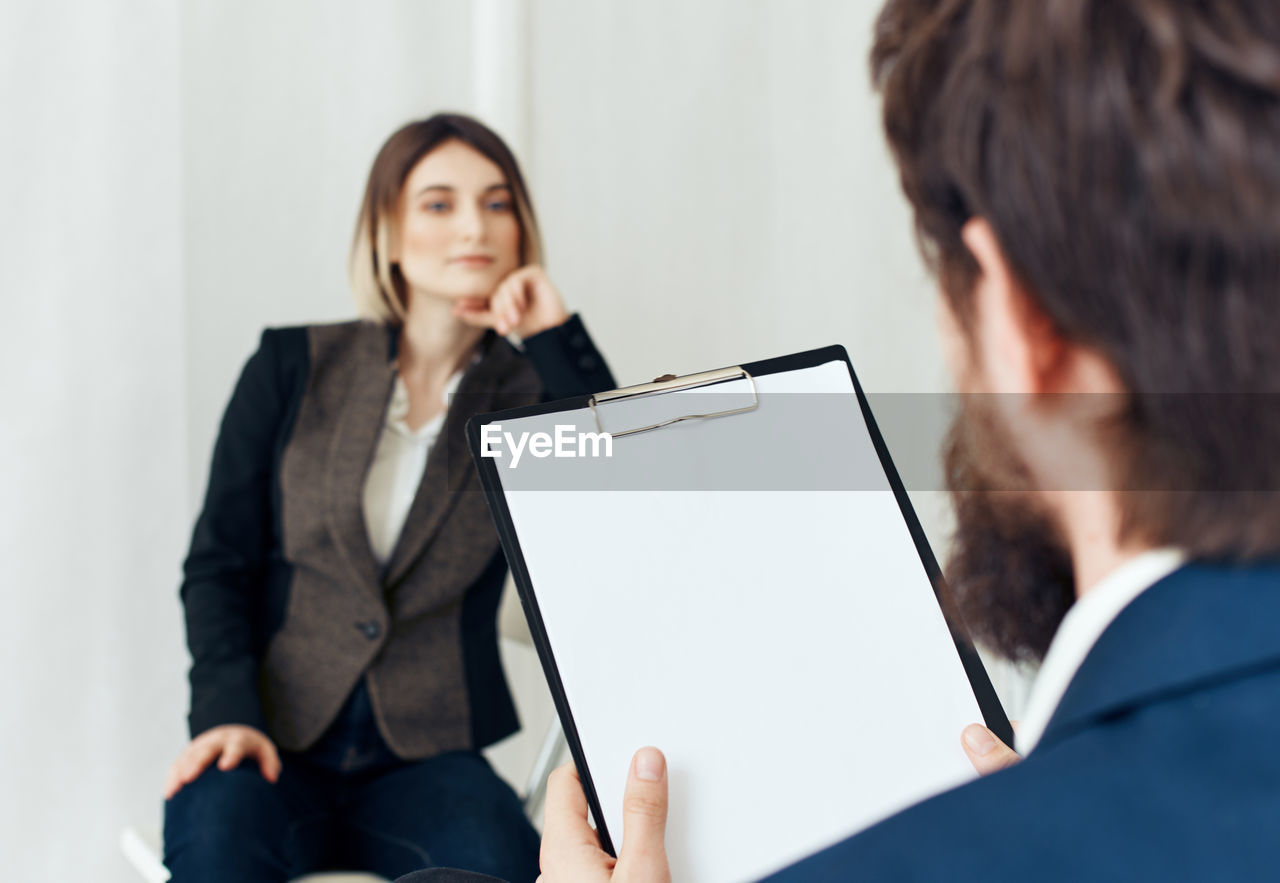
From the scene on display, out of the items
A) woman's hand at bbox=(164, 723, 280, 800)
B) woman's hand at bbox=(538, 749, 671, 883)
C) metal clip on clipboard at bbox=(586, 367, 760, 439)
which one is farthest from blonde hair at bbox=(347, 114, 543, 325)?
woman's hand at bbox=(538, 749, 671, 883)

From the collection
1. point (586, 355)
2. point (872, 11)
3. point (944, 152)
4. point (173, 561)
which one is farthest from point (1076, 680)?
point (872, 11)

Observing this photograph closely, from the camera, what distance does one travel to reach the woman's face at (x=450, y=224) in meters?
1.22

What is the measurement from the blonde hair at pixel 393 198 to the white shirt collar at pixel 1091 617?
3.31ft

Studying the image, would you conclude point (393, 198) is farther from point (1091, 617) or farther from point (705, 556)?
point (1091, 617)

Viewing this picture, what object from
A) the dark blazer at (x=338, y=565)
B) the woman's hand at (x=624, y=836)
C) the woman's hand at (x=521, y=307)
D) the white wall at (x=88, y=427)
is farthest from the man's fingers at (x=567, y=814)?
the white wall at (x=88, y=427)

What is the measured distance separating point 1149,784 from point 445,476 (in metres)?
0.96

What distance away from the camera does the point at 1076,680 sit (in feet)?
1.17

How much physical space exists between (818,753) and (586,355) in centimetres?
73

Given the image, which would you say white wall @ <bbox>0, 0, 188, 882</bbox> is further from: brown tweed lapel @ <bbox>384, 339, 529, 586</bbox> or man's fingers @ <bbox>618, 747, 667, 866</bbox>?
man's fingers @ <bbox>618, 747, 667, 866</bbox>

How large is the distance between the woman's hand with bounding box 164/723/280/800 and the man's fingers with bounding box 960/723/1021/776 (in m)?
0.74

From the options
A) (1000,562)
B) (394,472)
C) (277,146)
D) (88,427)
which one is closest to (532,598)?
(1000,562)

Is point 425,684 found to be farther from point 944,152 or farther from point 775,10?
point 775,10

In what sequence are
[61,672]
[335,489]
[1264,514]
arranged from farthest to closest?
[61,672] → [335,489] → [1264,514]

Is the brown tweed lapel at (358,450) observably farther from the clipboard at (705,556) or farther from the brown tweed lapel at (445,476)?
the clipboard at (705,556)
